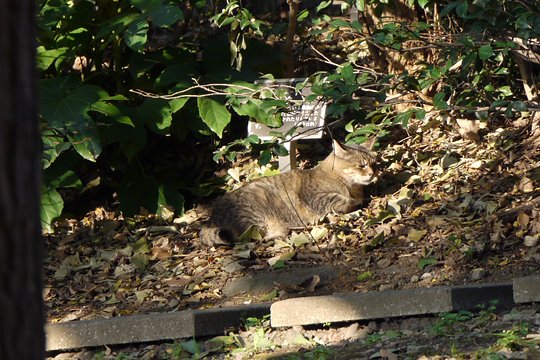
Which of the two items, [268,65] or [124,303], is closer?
[124,303]

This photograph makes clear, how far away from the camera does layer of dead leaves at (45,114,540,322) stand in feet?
21.5

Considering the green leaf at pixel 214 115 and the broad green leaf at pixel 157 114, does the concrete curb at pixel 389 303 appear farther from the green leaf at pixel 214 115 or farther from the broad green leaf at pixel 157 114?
the broad green leaf at pixel 157 114

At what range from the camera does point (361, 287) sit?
652cm

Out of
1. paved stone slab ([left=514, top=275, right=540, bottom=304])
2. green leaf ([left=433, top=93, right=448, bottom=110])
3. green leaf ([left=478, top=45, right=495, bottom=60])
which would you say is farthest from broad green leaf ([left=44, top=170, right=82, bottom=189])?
paved stone slab ([left=514, top=275, right=540, bottom=304])

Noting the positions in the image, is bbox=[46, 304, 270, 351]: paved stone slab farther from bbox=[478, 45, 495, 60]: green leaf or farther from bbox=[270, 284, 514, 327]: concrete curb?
bbox=[478, 45, 495, 60]: green leaf

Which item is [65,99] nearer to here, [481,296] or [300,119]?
[300,119]

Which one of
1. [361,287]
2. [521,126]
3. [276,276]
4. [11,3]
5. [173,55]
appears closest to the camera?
[11,3]

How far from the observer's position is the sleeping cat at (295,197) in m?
8.25

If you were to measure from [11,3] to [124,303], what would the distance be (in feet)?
16.0

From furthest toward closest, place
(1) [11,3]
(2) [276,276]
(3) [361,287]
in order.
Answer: (2) [276,276] < (3) [361,287] < (1) [11,3]

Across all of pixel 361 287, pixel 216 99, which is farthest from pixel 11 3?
pixel 216 99

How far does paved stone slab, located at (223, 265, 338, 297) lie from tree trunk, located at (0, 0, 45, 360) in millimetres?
4396

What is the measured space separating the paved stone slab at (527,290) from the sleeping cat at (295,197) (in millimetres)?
3061

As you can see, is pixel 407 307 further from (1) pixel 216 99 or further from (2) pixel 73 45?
(2) pixel 73 45
